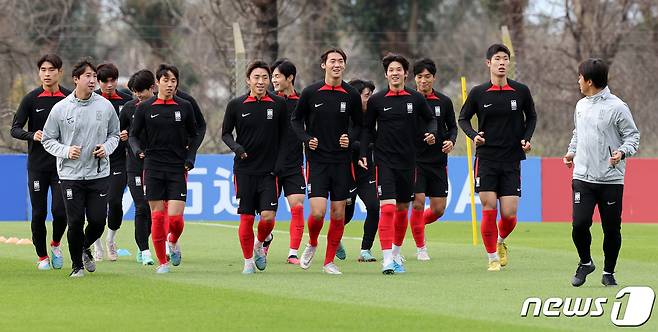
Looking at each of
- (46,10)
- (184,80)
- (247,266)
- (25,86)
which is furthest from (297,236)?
(46,10)

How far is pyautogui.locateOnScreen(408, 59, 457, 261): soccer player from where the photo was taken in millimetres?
17672

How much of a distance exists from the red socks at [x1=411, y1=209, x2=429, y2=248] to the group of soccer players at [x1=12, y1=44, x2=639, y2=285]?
4.99ft

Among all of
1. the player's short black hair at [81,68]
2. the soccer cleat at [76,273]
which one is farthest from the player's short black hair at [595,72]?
the soccer cleat at [76,273]

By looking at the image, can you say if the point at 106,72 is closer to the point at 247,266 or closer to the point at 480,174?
the point at 247,266

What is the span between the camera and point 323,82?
15.7 m

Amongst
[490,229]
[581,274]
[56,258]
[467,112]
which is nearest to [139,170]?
[56,258]

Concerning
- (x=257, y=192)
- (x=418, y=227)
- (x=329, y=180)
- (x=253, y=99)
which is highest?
(x=253, y=99)

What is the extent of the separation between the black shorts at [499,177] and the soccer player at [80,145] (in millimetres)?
3591

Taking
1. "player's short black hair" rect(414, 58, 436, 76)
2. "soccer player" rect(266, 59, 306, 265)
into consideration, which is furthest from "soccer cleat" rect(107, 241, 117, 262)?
"player's short black hair" rect(414, 58, 436, 76)

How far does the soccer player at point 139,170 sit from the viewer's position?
17000 millimetres

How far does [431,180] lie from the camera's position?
58.8ft

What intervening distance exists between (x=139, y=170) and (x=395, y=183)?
3.15 meters

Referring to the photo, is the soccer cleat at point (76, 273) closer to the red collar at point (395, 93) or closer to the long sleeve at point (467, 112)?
the red collar at point (395, 93)

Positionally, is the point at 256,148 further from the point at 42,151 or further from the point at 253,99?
the point at 42,151
